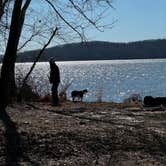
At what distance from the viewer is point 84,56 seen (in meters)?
72.4

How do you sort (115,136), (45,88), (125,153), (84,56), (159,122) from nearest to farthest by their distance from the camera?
(125,153), (115,136), (159,122), (45,88), (84,56)

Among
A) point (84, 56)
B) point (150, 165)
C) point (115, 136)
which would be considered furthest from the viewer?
point (84, 56)

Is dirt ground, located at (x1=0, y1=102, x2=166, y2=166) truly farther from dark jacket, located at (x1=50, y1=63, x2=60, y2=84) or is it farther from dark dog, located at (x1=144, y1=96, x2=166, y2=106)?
dark jacket, located at (x1=50, y1=63, x2=60, y2=84)

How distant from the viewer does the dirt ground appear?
873 cm

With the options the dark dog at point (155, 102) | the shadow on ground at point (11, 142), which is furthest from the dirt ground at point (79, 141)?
the dark dog at point (155, 102)

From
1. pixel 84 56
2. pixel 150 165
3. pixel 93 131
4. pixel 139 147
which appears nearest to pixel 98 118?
pixel 93 131

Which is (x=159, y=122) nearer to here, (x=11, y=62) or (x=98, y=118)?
(x=98, y=118)

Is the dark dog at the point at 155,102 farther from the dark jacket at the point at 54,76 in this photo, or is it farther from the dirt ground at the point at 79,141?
the dirt ground at the point at 79,141

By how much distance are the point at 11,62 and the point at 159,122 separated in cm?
402

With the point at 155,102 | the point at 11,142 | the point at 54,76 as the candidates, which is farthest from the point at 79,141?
the point at 54,76

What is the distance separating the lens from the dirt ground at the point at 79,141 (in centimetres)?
873

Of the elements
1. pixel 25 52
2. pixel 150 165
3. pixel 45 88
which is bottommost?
pixel 150 165

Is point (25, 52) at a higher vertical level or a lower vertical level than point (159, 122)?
higher

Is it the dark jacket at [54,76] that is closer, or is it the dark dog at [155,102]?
the dark dog at [155,102]
